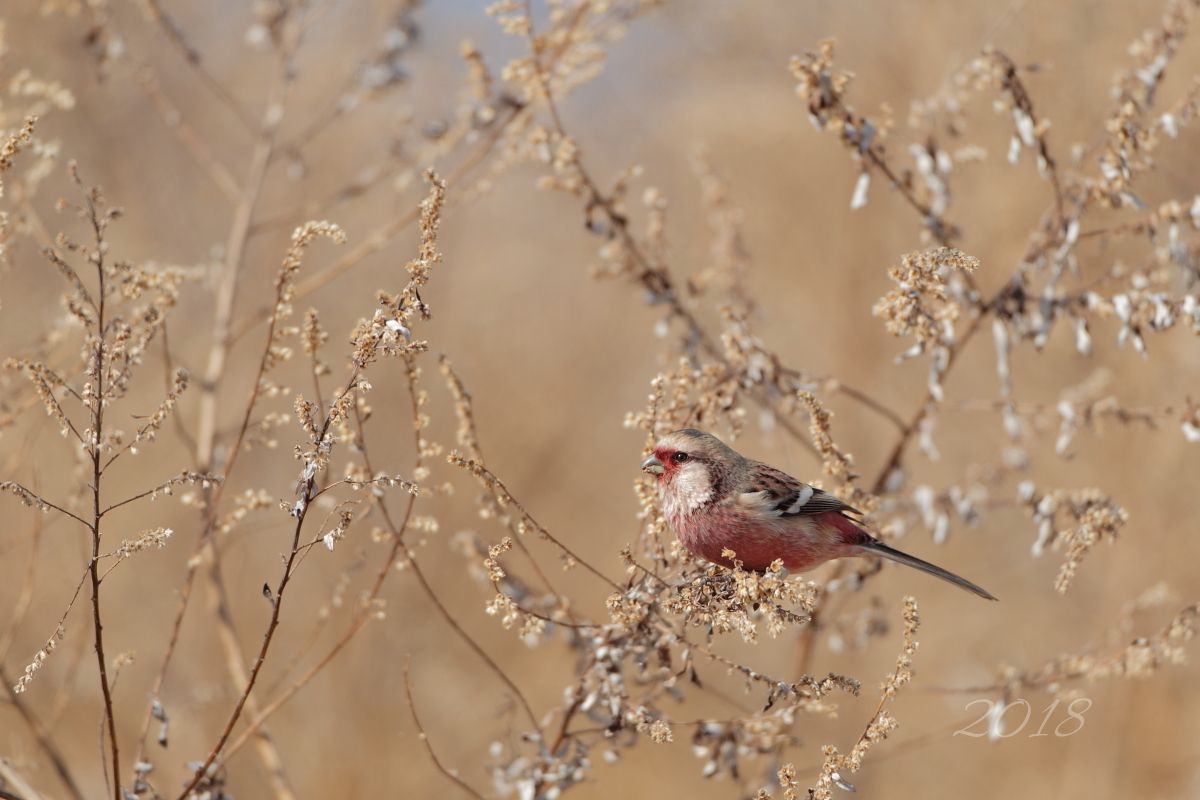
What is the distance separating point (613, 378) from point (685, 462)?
7.19 metres

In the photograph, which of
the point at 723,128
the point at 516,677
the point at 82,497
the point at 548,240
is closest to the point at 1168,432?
the point at 723,128

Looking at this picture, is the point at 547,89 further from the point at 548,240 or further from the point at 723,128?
the point at 548,240

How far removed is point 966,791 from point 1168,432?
139 inches

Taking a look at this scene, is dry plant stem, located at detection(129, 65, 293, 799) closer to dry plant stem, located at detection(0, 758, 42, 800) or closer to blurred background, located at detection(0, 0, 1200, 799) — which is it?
blurred background, located at detection(0, 0, 1200, 799)

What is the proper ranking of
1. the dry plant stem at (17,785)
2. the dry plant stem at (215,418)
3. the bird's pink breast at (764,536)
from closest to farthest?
1. the dry plant stem at (17,785)
2. the bird's pink breast at (764,536)
3. the dry plant stem at (215,418)

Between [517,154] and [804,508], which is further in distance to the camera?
[517,154]

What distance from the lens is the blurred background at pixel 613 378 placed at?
582cm

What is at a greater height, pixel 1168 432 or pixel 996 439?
pixel 996 439

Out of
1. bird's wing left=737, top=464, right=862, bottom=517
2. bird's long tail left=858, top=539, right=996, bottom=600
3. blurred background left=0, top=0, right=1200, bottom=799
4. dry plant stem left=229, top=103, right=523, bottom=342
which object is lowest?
bird's wing left=737, top=464, right=862, bottom=517

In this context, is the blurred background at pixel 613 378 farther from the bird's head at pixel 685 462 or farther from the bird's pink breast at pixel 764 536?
the bird's head at pixel 685 462

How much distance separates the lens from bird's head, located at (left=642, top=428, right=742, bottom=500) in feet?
8.34

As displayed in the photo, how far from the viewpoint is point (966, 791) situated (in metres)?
8.14

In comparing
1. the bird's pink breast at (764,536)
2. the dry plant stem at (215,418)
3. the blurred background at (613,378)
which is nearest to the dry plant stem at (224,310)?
the dry plant stem at (215,418)

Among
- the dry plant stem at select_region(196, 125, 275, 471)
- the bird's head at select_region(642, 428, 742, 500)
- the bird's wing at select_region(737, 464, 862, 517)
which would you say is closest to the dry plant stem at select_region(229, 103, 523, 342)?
the dry plant stem at select_region(196, 125, 275, 471)
